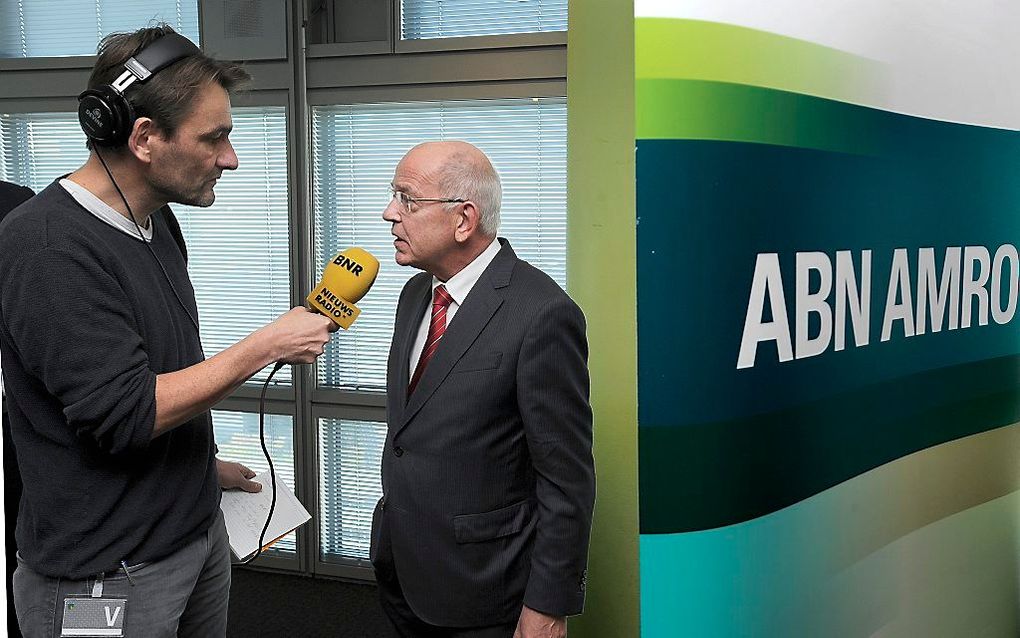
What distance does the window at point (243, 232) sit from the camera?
15.7ft

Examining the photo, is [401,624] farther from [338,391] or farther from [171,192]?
[338,391]

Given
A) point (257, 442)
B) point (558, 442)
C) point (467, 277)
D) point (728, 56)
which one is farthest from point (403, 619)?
point (257, 442)

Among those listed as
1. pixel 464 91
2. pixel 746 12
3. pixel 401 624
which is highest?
pixel 464 91

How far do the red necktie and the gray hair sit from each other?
0.58ft

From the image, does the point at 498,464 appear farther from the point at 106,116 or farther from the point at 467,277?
the point at 106,116

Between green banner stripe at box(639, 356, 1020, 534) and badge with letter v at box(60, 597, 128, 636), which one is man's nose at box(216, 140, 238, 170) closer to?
badge with letter v at box(60, 597, 128, 636)

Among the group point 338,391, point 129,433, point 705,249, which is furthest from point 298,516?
point 338,391

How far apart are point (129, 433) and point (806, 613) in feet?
4.63

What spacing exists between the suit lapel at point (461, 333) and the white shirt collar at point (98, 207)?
2.19 feet

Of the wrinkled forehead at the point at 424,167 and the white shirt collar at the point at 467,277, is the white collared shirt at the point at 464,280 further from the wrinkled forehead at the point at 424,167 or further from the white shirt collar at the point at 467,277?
the wrinkled forehead at the point at 424,167

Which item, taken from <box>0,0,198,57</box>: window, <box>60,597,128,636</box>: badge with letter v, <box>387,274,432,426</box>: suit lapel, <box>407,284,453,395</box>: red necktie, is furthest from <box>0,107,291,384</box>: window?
<box>60,597,128,636</box>: badge with letter v

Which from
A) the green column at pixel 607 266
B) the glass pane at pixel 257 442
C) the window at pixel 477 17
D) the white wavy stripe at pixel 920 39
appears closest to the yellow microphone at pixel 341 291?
the green column at pixel 607 266

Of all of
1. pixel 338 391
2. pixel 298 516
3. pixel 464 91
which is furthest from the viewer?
pixel 338 391

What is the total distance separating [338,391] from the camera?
484 centimetres
